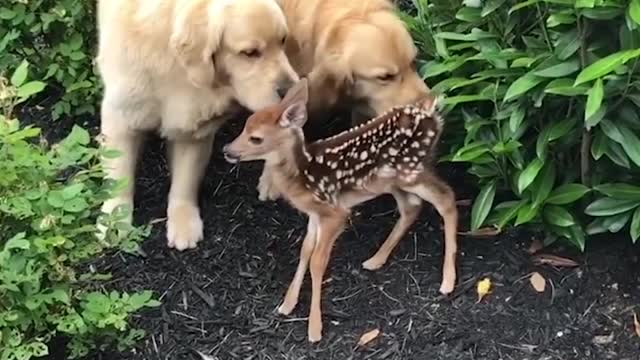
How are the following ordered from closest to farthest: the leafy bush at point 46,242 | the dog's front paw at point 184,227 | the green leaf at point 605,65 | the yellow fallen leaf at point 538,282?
the leafy bush at point 46,242 → the green leaf at point 605,65 → the yellow fallen leaf at point 538,282 → the dog's front paw at point 184,227

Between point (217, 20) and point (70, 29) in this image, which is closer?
point (217, 20)

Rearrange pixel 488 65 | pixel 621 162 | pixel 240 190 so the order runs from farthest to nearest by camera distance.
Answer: pixel 240 190
pixel 488 65
pixel 621 162

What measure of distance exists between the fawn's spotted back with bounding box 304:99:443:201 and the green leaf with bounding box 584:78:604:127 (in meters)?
0.58

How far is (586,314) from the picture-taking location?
4.48 meters

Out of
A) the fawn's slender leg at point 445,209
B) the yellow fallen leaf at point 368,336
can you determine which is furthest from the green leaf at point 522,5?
the yellow fallen leaf at point 368,336

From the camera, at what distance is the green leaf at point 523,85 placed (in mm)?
4250

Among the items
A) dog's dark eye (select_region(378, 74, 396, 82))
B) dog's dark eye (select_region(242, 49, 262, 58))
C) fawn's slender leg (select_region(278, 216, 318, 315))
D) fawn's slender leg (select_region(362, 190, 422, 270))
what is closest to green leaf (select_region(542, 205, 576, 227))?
fawn's slender leg (select_region(362, 190, 422, 270))

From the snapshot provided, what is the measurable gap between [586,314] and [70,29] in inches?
90.8

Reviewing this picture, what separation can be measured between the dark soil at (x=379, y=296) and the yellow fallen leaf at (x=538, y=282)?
0.06 ft

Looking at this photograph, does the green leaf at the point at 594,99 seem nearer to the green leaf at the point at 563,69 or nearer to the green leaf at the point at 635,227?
the green leaf at the point at 563,69

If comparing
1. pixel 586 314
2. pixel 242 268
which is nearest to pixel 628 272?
pixel 586 314

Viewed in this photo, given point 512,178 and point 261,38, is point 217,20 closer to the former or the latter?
point 261,38

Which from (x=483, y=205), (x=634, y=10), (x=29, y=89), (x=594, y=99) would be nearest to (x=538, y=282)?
(x=483, y=205)

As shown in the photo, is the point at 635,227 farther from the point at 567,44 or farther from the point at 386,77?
the point at 386,77
